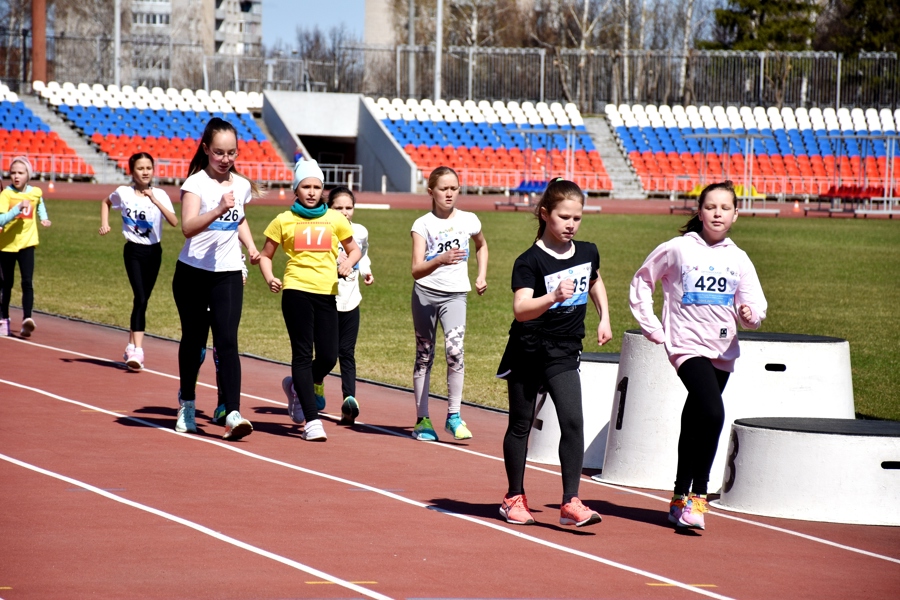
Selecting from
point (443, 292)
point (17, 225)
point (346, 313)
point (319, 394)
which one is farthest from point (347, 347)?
point (17, 225)

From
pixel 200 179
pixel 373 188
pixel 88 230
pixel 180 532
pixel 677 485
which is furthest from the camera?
pixel 373 188

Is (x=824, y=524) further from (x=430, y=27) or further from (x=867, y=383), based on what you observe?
(x=430, y=27)

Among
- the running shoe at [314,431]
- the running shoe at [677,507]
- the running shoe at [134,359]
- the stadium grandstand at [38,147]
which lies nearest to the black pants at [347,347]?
the running shoe at [314,431]

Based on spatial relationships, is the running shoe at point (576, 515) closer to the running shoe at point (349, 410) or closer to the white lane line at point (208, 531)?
the white lane line at point (208, 531)

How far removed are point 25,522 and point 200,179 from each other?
3.09 m

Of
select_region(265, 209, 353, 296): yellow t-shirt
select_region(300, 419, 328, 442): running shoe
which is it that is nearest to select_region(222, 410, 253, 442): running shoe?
select_region(300, 419, 328, 442): running shoe

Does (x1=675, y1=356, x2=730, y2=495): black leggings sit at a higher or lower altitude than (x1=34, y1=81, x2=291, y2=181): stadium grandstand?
lower

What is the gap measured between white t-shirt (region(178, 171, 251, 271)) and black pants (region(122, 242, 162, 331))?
2976 millimetres

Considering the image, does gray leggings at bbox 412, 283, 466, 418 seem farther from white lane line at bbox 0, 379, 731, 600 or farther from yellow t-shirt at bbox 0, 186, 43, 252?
yellow t-shirt at bbox 0, 186, 43, 252

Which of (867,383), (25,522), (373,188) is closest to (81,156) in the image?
(373,188)

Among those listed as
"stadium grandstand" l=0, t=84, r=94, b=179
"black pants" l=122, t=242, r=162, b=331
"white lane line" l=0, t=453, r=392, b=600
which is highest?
"stadium grandstand" l=0, t=84, r=94, b=179

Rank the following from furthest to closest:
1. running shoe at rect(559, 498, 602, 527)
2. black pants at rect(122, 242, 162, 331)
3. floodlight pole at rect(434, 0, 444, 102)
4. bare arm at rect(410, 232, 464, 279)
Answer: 1. floodlight pole at rect(434, 0, 444, 102)
2. black pants at rect(122, 242, 162, 331)
3. bare arm at rect(410, 232, 464, 279)
4. running shoe at rect(559, 498, 602, 527)

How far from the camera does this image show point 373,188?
180 ft

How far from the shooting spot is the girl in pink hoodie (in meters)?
6.54
